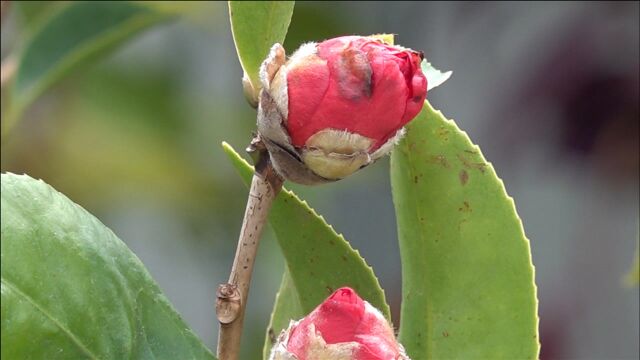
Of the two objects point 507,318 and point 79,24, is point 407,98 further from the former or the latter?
point 79,24

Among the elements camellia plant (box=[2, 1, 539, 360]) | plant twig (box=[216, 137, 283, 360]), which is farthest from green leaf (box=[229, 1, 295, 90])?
plant twig (box=[216, 137, 283, 360])

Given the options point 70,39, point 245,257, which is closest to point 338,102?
point 245,257

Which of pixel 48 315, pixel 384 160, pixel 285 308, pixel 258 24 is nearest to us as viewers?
pixel 48 315

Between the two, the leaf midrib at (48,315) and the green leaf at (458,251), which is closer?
the leaf midrib at (48,315)

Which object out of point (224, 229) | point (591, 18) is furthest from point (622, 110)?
point (224, 229)

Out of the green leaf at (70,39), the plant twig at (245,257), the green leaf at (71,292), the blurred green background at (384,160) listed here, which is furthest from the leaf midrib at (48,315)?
the blurred green background at (384,160)

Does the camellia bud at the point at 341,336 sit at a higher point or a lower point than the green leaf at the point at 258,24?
lower

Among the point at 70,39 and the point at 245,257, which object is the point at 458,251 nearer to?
the point at 245,257

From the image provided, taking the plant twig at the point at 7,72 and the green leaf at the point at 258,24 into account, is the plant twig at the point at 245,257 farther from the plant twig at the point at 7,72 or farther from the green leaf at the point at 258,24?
the plant twig at the point at 7,72
